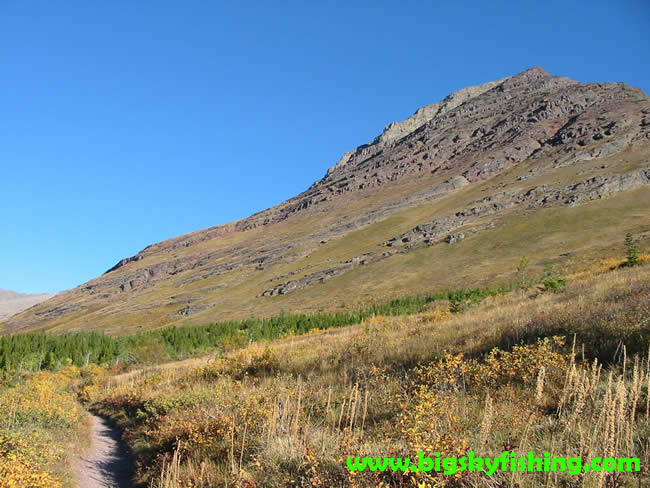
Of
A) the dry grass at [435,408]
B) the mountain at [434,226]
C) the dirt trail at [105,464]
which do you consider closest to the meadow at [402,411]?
the dry grass at [435,408]

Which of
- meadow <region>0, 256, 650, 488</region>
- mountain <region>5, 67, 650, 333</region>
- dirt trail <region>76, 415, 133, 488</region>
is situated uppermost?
mountain <region>5, 67, 650, 333</region>

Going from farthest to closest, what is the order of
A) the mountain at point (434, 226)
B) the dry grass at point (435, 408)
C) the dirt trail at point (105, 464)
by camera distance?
1. the mountain at point (434, 226)
2. the dirt trail at point (105, 464)
3. the dry grass at point (435, 408)

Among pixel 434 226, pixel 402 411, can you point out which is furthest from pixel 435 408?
pixel 434 226

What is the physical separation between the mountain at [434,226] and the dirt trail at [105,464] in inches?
2154

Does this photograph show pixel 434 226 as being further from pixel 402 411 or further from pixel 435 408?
pixel 435 408

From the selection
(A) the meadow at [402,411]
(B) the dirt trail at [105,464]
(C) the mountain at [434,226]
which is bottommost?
(B) the dirt trail at [105,464]

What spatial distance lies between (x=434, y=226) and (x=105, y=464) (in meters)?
96.1

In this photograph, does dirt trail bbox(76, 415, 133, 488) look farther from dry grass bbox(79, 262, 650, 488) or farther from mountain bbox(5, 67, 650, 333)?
mountain bbox(5, 67, 650, 333)

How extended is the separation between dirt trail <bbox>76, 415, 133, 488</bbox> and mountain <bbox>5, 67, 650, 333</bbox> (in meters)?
54.7

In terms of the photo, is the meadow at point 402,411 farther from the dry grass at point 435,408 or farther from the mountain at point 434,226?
the mountain at point 434,226

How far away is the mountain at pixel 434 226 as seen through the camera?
74.6 metres

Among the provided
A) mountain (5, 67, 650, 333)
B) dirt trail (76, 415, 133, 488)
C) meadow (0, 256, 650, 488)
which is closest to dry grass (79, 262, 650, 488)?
meadow (0, 256, 650, 488)

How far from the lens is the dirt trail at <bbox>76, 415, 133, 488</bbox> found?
8.84 metres

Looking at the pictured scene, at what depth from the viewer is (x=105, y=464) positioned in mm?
10297
